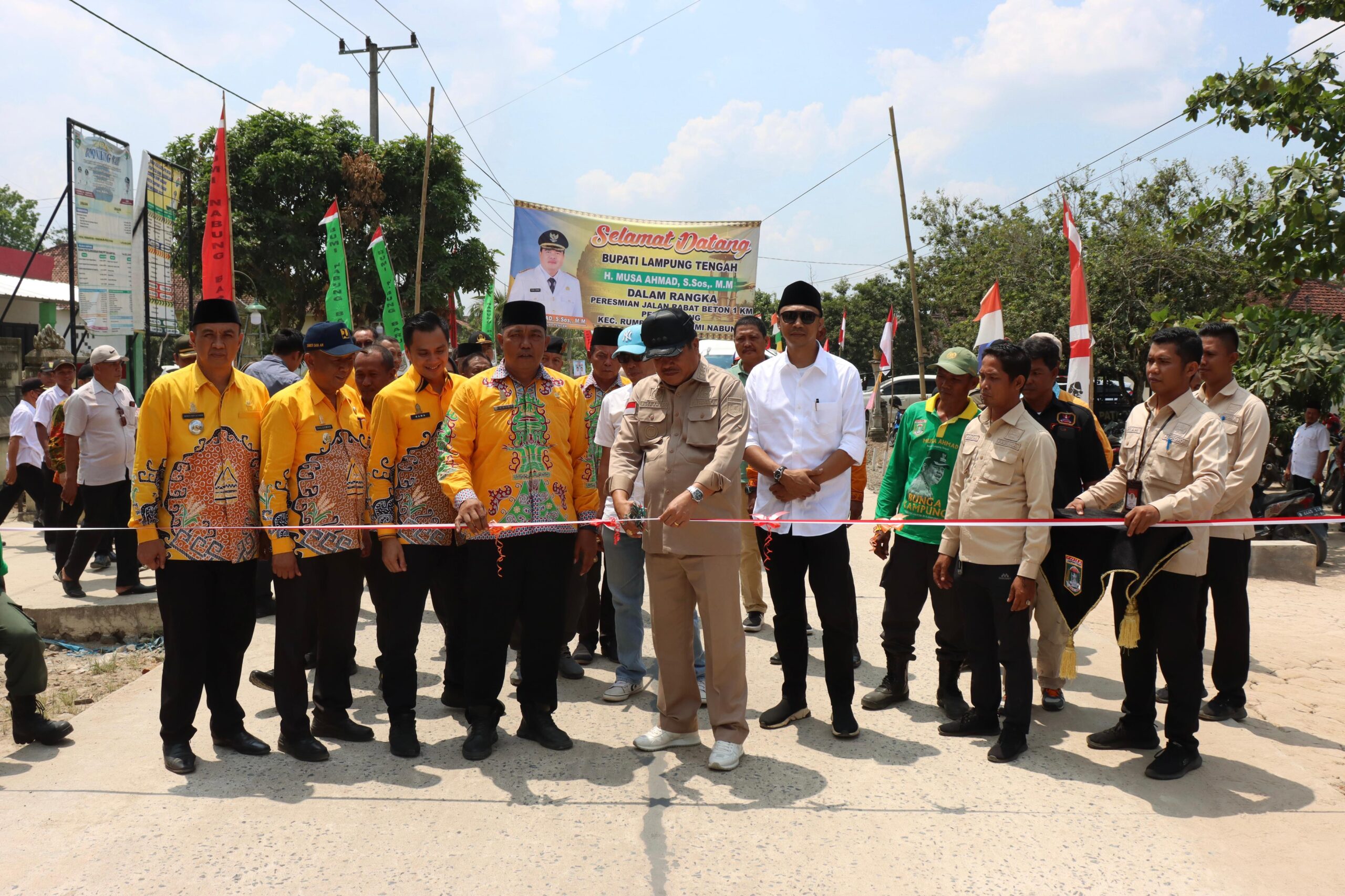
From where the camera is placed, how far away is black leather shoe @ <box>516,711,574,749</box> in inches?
173

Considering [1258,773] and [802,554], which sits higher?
[802,554]

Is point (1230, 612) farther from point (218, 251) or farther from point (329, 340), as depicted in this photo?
point (218, 251)

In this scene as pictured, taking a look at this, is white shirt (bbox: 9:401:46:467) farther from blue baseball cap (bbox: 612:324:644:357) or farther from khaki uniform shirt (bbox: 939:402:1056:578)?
khaki uniform shirt (bbox: 939:402:1056:578)

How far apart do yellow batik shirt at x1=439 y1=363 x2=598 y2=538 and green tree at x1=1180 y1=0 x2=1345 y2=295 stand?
8.10 meters

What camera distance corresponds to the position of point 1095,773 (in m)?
4.14

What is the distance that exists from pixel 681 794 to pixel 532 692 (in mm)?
953

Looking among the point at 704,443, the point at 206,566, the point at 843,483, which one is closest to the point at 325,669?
the point at 206,566

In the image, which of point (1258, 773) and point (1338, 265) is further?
point (1338, 265)

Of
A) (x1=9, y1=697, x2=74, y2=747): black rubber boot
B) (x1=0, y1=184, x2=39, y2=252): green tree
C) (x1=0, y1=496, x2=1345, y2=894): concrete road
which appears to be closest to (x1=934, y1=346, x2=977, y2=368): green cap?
(x1=0, y1=496, x2=1345, y2=894): concrete road

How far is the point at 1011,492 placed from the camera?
4355 millimetres

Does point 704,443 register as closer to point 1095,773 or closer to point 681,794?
point 681,794

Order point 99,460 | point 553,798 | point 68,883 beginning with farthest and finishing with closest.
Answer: point 99,460
point 553,798
point 68,883

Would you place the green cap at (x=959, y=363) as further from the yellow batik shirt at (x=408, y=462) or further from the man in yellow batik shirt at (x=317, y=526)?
the man in yellow batik shirt at (x=317, y=526)

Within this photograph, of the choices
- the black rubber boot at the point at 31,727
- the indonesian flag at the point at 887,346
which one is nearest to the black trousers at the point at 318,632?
the black rubber boot at the point at 31,727
